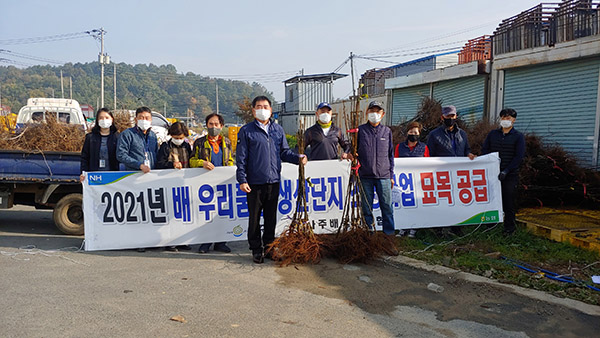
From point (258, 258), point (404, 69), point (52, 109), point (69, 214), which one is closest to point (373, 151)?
point (258, 258)

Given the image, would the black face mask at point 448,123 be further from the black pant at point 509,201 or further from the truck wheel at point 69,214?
the truck wheel at point 69,214

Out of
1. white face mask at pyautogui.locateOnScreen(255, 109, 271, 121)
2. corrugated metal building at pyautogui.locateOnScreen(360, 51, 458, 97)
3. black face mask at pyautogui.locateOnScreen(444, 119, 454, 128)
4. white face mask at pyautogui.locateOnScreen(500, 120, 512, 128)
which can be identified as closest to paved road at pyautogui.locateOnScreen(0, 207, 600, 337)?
white face mask at pyautogui.locateOnScreen(255, 109, 271, 121)

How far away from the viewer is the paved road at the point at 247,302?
3982 millimetres

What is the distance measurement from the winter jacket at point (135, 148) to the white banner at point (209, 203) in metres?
0.17

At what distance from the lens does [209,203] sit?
21.7 ft

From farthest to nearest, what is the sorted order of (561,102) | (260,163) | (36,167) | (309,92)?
(309,92)
(561,102)
(36,167)
(260,163)

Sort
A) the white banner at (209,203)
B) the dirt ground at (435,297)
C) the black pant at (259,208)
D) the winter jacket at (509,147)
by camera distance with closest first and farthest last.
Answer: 1. the dirt ground at (435,297)
2. the black pant at (259,208)
3. the white banner at (209,203)
4. the winter jacket at (509,147)

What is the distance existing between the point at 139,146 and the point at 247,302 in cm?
307

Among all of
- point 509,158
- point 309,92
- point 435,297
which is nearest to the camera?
point 435,297

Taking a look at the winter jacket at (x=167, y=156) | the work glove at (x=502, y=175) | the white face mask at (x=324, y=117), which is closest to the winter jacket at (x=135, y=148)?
the winter jacket at (x=167, y=156)

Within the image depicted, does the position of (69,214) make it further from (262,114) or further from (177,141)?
(262,114)

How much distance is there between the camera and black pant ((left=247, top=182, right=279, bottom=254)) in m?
5.80

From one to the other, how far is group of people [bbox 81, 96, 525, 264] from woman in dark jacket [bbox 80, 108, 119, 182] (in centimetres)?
1

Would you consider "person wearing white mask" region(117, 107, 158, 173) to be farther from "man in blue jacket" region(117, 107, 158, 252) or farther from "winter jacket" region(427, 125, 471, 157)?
"winter jacket" region(427, 125, 471, 157)
